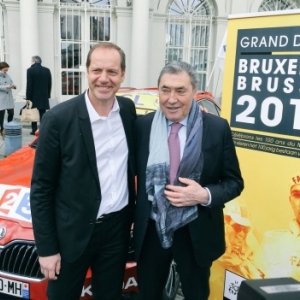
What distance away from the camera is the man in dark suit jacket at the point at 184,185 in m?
1.95

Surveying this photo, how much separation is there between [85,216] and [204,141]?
71 cm

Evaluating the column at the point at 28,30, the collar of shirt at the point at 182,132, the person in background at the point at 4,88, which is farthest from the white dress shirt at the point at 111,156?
the column at the point at 28,30

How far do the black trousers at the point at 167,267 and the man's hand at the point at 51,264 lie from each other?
1.52 ft

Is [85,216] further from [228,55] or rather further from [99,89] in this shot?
[228,55]

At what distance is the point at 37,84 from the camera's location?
8836 millimetres

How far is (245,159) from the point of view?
2424mm

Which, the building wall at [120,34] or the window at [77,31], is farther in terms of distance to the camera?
the window at [77,31]

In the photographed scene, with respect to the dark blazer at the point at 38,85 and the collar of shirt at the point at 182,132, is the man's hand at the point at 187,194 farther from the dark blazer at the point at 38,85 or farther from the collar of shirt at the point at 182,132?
the dark blazer at the point at 38,85

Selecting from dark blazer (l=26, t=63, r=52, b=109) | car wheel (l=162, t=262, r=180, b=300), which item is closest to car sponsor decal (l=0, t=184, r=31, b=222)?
car wheel (l=162, t=262, r=180, b=300)

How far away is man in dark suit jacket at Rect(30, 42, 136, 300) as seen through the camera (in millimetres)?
1858

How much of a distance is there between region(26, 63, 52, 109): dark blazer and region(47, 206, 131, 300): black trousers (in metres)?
7.30

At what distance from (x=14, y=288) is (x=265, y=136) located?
187 centimetres

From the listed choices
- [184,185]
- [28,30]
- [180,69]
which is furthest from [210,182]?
[28,30]

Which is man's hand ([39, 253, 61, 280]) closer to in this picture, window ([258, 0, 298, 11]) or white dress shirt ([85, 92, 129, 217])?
white dress shirt ([85, 92, 129, 217])
